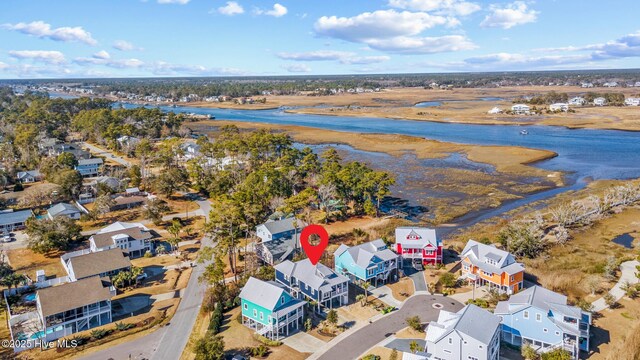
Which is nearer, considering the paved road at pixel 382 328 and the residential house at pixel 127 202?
the paved road at pixel 382 328

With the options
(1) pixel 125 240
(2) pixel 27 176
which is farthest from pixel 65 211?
(2) pixel 27 176

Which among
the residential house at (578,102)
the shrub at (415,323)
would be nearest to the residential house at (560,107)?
the residential house at (578,102)

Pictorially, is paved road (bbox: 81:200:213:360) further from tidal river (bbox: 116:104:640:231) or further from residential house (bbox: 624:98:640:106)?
residential house (bbox: 624:98:640:106)

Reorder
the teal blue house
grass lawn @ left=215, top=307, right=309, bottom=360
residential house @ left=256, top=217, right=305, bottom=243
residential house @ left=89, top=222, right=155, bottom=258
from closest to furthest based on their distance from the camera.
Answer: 1. grass lawn @ left=215, top=307, right=309, bottom=360
2. the teal blue house
3. residential house @ left=89, top=222, right=155, bottom=258
4. residential house @ left=256, top=217, right=305, bottom=243

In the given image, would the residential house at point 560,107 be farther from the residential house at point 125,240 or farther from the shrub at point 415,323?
the residential house at point 125,240

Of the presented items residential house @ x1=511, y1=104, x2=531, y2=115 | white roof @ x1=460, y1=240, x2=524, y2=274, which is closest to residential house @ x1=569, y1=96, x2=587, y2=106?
residential house @ x1=511, y1=104, x2=531, y2=115

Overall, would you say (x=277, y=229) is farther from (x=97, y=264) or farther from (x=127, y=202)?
(x=127, y=202)
